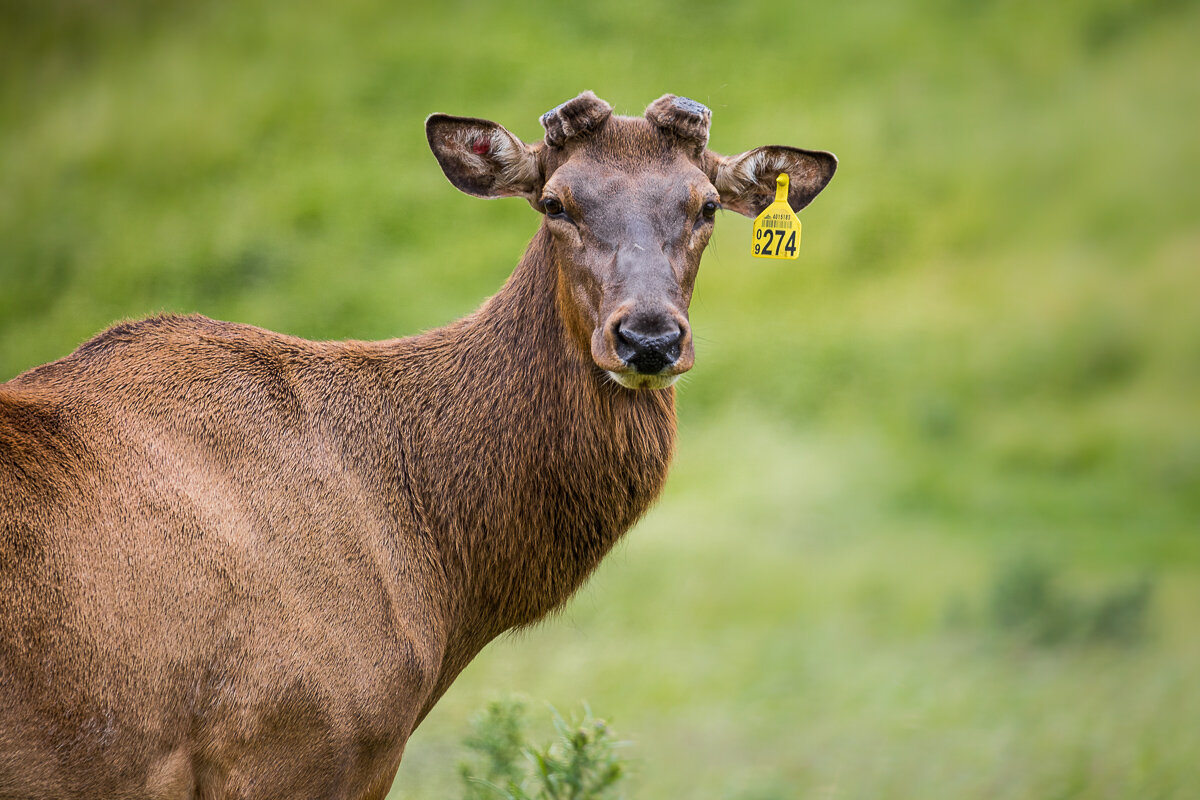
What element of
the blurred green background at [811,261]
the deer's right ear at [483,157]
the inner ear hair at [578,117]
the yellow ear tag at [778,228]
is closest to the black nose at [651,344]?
the inner ear hair at [578,117]

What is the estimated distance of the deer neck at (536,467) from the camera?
5387mm

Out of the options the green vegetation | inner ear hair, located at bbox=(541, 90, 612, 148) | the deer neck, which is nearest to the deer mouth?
the deer neck

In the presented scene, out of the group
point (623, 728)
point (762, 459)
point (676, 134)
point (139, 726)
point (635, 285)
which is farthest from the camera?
point (762, 459)

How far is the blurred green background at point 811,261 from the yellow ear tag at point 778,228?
7414 millimetres

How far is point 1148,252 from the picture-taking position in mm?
16875

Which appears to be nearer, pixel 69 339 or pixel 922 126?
pixel 69 339

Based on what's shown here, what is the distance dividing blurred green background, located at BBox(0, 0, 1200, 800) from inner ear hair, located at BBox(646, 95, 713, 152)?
8.16 m

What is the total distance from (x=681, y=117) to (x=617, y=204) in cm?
62

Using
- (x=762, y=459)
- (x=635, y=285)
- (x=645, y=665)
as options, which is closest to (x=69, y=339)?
(x=645, y=665)

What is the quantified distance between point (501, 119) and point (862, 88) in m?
5.71

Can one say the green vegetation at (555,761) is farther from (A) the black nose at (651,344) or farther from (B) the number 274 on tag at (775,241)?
(B) the number 274 on tag at (775,241)

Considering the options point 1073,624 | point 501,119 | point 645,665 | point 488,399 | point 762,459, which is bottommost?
point 488,399

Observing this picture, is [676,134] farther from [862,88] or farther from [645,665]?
[862,88]

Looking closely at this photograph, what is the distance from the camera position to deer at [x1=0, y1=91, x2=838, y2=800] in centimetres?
429
